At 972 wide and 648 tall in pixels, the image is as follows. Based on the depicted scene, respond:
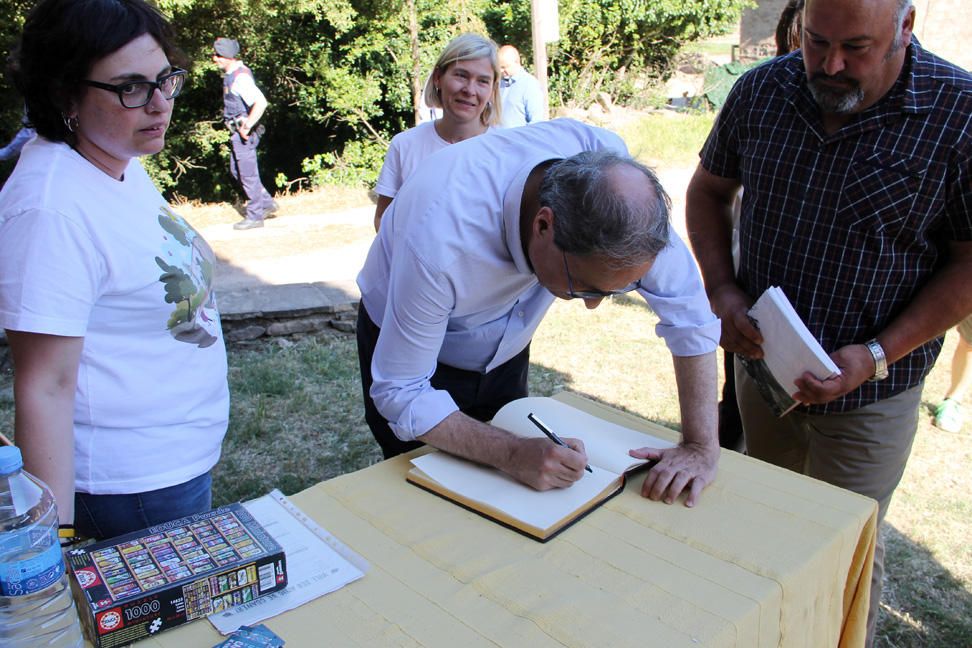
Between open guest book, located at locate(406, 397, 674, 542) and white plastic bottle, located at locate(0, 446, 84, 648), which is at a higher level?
white plastic bottle, located at locate(0, 446, 84, 648)

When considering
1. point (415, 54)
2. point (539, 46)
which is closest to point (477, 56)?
point (539, 46)

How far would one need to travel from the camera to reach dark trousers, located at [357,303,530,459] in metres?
1.88

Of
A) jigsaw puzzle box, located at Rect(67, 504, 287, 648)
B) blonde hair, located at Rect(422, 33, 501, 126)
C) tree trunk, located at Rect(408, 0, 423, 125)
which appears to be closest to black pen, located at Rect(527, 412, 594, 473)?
jigsaw puzzle box, located at Rect(67, 504, 287, 648)

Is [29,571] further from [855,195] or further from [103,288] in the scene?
[855,195]

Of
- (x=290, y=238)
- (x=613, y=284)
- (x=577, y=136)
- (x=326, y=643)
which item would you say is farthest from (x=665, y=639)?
(x=290, y=238)

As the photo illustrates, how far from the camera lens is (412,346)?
1.48 m

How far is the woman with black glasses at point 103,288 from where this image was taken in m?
1.20

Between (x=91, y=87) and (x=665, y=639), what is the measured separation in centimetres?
131

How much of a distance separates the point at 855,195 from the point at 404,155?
2065mm

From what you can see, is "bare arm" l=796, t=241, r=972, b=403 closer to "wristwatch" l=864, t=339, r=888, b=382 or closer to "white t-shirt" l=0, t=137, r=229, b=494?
"wristwatch" l=864, t=339, r=888, b=382

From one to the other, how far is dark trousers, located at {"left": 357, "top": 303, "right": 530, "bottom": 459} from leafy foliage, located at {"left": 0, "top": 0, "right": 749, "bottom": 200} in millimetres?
9216

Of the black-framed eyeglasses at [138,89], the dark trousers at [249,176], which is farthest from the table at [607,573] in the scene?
the dark trousers at [249,176]

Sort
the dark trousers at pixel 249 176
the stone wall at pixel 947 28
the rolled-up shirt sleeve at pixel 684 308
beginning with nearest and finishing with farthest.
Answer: the rolled-up shirt sleeve at pixel 684 308
the dark trousers at pixel 249 176
the stone wall at pixel 947 28

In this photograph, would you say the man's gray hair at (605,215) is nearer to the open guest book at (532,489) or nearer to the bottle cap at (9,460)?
the open guest book at (532,489)
